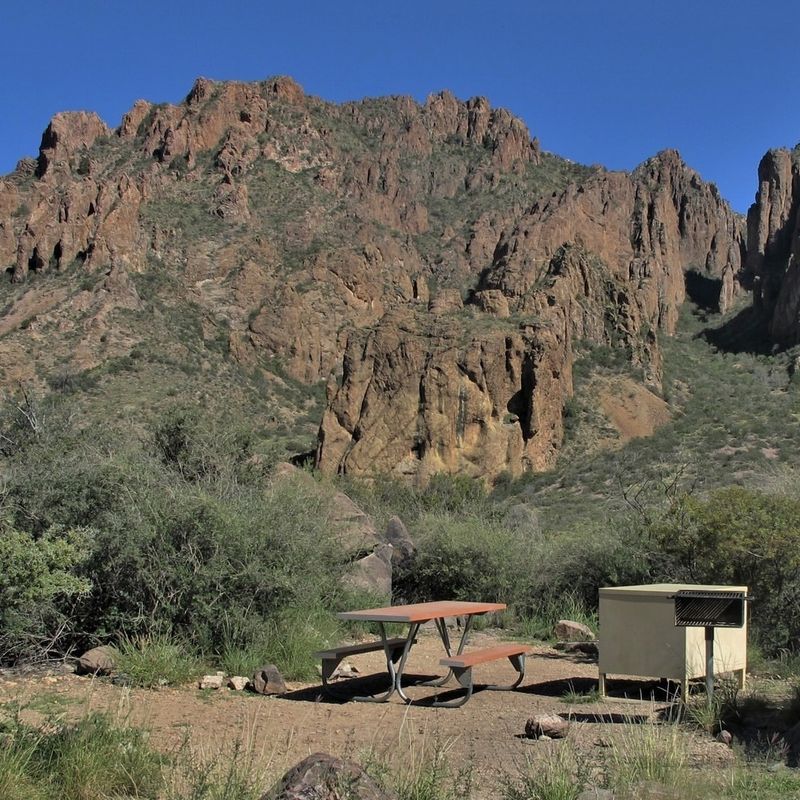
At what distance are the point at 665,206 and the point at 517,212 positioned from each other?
1400 centimetres

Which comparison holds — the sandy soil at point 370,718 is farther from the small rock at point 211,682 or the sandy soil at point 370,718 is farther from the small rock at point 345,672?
the small rock at point 345,672

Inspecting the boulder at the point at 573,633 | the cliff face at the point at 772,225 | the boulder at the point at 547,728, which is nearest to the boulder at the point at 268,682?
the boulder at the point at 547,728

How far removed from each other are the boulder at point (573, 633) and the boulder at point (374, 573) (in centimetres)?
285

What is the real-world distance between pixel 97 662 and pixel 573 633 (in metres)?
6.42

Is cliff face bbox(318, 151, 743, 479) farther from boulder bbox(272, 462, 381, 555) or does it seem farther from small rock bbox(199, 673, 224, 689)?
small rock bbox(199, 673, 224, 689)

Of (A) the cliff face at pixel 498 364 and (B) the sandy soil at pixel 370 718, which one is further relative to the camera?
(A) the cliff face at pixel 498 364

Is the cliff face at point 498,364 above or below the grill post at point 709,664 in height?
above

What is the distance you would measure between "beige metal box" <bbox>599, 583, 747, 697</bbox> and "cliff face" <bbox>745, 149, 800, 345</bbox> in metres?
70.5

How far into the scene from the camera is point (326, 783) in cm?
395

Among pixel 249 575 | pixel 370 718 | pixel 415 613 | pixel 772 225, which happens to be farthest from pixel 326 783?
pixel 772 225

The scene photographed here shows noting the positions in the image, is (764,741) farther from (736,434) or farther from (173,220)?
(173,220)

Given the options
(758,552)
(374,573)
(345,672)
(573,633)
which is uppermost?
(758,552)

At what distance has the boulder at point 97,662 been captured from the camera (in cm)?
868

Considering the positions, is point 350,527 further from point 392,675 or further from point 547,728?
point 547,728
